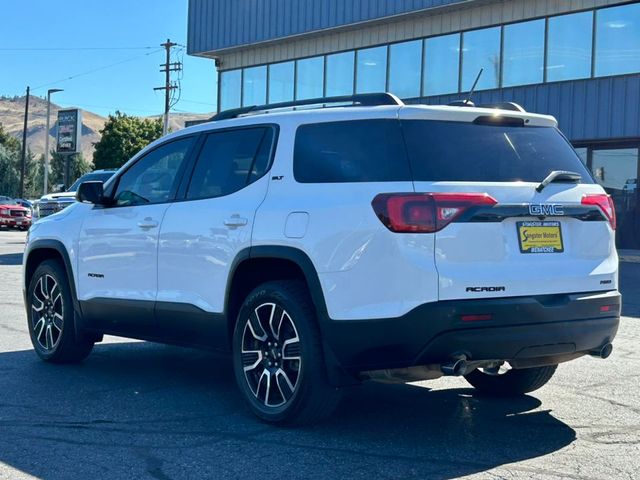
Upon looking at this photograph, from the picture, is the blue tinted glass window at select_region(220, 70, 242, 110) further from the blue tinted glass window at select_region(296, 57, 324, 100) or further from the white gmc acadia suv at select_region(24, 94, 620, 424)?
the white gmc acadia suv at select_region(24, 94, 620, 424)

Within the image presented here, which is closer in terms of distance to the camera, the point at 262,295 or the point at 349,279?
the point at 349,279

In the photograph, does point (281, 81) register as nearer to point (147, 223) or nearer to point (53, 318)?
point (53, 318)

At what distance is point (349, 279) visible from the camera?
4.75 meters

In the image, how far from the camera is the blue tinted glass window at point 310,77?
27.0 meters

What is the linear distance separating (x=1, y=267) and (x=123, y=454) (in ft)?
42.1

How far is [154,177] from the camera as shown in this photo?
257 inches

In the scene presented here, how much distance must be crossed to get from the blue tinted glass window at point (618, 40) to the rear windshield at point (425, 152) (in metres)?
15.9

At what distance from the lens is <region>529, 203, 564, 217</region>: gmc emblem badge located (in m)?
4.85

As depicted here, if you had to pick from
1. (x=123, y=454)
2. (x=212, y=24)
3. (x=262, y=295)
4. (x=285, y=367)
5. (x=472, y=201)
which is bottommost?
(x=123, y=454)

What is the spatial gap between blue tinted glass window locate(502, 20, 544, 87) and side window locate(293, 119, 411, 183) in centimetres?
1749

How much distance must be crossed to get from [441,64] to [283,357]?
19452mm

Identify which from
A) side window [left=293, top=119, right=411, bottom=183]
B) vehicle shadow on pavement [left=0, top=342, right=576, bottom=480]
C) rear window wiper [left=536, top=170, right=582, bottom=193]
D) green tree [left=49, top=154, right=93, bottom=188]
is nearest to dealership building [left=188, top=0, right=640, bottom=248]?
vehicle shadow on pavement [left=0, top=342, right=576, bottom=480]

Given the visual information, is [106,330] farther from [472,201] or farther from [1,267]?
[1,267]

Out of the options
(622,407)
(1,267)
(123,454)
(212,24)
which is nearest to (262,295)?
(123,454)
